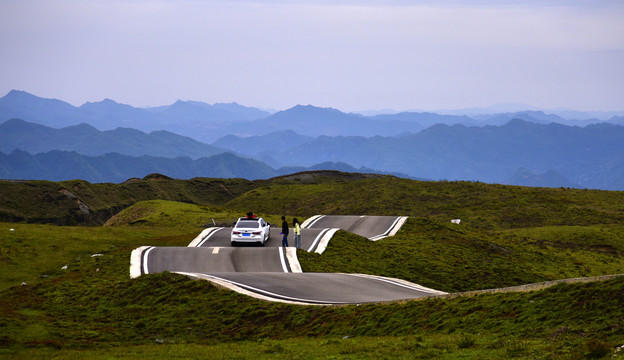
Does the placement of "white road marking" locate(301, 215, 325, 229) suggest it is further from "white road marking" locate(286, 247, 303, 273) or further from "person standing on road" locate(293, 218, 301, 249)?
"white road marking" locate(286, 247, 303, 273)

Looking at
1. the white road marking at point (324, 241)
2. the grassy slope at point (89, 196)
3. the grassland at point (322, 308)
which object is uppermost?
the grassy slope at point (89, 196)

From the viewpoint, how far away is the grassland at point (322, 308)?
16594mm

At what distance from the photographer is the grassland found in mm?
16594

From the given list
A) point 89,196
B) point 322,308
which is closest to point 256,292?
point 322,308

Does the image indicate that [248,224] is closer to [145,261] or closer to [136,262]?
[145,261]

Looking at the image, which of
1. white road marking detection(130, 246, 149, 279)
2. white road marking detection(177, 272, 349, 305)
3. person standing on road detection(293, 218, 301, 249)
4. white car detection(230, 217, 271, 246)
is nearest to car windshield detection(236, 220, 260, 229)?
white car detection(230, 217, 271, 246)

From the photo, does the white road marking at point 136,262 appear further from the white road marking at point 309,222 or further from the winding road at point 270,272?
the white road marking at point 309,222

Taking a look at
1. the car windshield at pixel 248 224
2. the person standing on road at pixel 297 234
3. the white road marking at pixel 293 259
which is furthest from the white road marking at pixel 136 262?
the person standing on road at pixel 297 234

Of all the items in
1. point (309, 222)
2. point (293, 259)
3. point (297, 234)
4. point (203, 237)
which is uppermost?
point (309, 222)

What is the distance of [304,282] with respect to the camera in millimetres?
28375

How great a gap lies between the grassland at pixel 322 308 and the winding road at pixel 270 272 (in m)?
1.14

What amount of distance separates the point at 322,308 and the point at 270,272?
917 centimetres

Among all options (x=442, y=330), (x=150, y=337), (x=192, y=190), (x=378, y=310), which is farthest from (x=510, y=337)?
(x=192, y=190)

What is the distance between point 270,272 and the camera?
104ft
